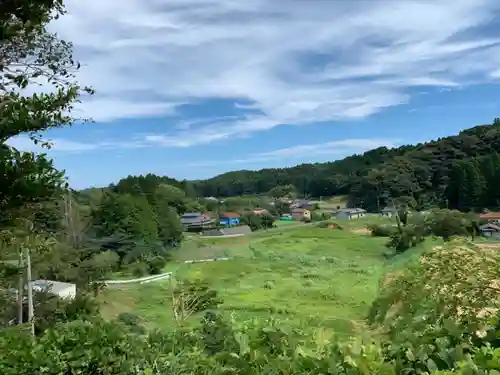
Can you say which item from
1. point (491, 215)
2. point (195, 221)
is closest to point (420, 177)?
point (491, 215)

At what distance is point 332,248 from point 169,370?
1245 inches

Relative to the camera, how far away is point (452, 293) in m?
2.15

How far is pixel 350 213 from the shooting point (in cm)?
4569

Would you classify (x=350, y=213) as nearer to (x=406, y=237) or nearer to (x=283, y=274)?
(x=406, y=237)

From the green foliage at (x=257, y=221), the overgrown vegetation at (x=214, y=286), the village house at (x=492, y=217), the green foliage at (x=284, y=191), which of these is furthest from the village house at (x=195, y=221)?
the village house at (x=492, y=217)

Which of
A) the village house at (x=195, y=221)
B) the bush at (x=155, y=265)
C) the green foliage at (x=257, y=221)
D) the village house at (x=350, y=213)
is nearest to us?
the bush at (x=155, y=265)

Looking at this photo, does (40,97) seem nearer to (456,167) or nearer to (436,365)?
(436,365)

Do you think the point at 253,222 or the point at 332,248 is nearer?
the point at 332,248

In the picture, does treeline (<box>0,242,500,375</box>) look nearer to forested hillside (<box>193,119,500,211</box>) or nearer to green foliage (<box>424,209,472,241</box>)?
green foliage (<box>424,209,472,241</box>)

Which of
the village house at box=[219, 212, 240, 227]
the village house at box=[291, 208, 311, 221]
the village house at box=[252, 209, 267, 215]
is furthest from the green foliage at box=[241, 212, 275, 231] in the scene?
the village house at box=[291, 208, 311, 221]

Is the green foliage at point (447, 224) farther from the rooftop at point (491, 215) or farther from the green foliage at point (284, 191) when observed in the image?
the green foliage at point (284, 191)

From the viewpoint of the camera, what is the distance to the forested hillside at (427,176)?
37.0 m

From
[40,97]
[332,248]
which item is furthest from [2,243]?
[332,248]

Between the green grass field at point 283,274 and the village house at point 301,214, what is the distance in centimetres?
828
